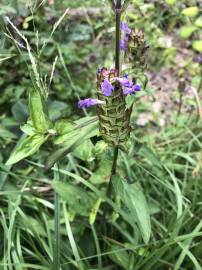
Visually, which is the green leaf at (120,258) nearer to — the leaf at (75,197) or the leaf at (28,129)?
the leaf at (75,197)

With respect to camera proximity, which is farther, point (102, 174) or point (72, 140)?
point (102, 174)

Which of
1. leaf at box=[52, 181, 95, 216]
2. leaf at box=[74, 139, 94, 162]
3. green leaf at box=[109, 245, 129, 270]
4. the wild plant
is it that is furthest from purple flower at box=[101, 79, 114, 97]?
green leaf at box=[109, 245, 129, 270]

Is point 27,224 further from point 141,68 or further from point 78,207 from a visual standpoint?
point 141,68

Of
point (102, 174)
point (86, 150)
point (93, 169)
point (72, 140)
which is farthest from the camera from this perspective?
point (93, 169)

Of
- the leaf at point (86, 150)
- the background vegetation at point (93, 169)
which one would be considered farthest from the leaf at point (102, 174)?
the leaf at point (86, 150)

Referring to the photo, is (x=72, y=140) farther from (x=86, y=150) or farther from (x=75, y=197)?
(x=75, y=197)

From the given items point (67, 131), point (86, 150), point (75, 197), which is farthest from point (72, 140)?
point (75, 197)

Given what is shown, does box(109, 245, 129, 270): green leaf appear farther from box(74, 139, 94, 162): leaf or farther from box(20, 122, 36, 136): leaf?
box(20, 122, 36, 136): leaf

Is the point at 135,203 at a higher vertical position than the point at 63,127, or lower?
lower
